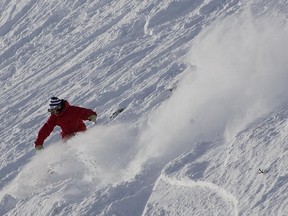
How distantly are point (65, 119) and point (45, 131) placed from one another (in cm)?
43

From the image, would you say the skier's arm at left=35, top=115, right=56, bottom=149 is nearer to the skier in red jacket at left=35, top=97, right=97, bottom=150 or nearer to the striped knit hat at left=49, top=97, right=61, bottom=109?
the skier in red jacket at left=35, top=97, right=97, bottom=150

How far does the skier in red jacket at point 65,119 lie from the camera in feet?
31.2

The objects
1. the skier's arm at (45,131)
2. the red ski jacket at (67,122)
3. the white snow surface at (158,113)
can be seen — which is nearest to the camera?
the white snow surface at (158,113)

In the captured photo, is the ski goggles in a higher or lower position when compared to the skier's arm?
higher

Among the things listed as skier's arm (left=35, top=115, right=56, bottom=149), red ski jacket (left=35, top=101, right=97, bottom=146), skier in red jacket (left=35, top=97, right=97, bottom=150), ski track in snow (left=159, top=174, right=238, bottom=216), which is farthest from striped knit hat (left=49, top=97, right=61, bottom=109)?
ski track in snow (left=159, top=174, right=238, bottom=216)

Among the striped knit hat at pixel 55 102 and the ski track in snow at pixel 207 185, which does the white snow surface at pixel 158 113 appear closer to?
the ski track in snow at pixel 207 185

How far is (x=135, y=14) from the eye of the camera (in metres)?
13.9

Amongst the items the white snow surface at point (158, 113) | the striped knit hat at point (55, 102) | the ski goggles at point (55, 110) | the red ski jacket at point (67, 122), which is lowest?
the white snow surface at point (158, 113)

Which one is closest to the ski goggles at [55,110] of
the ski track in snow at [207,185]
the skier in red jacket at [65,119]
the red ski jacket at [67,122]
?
the skier in red jacket at [65,119]

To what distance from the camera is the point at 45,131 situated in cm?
984

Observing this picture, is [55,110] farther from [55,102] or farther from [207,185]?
[207,185]

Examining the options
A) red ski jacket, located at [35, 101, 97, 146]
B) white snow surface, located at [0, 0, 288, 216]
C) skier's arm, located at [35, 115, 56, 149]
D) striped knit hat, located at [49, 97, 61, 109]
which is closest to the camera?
white snow surface, located at [0, 0, 288, 216]

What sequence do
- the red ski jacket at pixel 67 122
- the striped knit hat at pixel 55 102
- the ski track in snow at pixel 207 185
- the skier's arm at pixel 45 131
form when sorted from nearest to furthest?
the ski track in snow at pixel 207 185
the striped knit hat at pixel 55 102
the red ski jacket at pixel 67 122
the skier's arm at pixel 45 131

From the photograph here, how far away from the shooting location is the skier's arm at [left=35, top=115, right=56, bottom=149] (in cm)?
977
